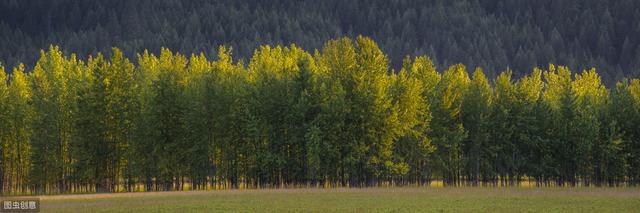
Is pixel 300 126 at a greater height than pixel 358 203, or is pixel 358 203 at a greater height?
pixel 300 126

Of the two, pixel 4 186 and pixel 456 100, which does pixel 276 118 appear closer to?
pixel 456 100

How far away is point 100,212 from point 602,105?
66.1 m

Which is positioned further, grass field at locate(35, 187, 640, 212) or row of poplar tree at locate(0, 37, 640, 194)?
row of poplar tree at locate(0, 37, 640, 194)

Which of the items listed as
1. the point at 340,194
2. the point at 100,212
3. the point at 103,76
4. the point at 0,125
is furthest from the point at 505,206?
the point at 0,125

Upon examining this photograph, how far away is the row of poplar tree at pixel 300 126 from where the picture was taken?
78625 mm

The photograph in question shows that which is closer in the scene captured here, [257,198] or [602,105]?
[257,198]

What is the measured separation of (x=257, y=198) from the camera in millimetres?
57625

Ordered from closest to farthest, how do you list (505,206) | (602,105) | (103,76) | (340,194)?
(505,206)
(340,194)
(103,76)
(602,105)

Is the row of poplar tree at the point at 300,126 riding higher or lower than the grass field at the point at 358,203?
higher

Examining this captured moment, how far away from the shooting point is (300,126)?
265ft

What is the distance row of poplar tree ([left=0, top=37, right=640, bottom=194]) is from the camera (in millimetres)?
78625

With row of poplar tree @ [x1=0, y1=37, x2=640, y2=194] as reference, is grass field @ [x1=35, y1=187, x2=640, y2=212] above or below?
below

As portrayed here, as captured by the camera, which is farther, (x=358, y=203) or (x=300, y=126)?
(x=300, y=126)

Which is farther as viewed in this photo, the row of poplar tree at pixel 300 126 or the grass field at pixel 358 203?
the row of poplar tree at pixel 300 126
